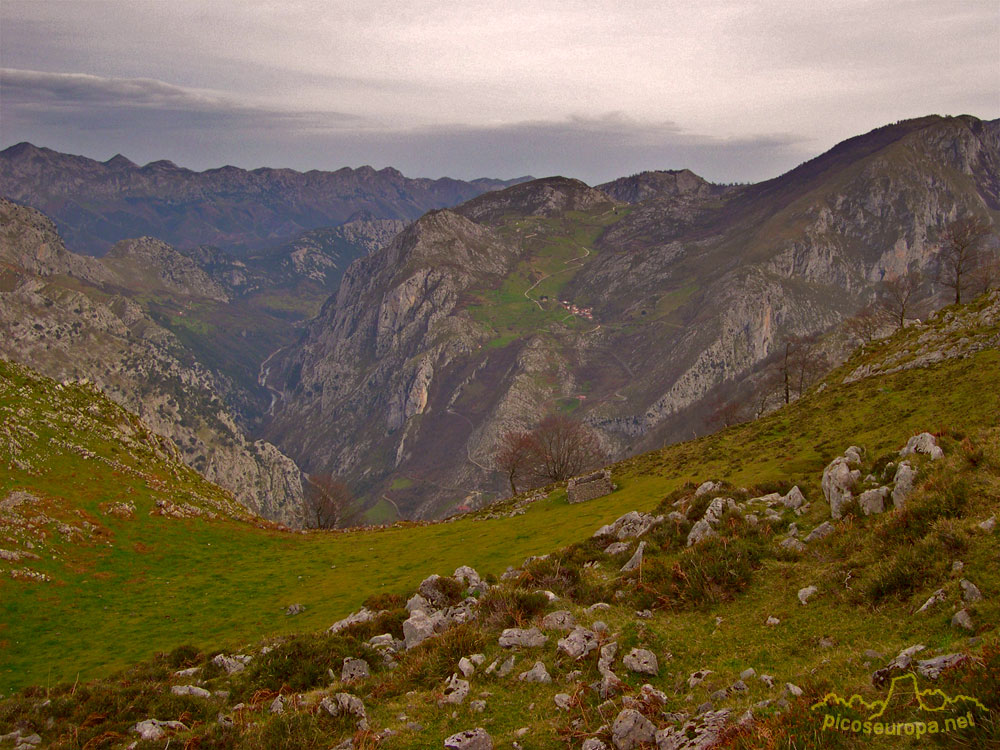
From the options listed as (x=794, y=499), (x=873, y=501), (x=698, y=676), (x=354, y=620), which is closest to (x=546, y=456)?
(x=794, y=499)

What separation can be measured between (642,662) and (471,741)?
4.73m

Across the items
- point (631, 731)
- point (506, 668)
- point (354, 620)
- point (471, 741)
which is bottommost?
point (354, 620)

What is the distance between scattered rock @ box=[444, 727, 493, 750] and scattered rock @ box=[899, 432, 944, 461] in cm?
1812

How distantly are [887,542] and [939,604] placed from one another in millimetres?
3602

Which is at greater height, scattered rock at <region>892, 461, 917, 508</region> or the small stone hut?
scattered rock at <region>892, 461, 917, 508</region>

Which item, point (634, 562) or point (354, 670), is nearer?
point (354, 670)

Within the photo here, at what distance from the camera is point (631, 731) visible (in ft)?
34.8

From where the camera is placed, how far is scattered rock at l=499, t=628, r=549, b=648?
623 inches

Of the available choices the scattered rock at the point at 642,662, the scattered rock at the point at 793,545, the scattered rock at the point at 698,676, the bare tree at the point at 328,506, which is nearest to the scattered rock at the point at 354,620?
the scattered rock at the point at 642,662

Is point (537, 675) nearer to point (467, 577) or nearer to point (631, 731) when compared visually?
point (631, 731)

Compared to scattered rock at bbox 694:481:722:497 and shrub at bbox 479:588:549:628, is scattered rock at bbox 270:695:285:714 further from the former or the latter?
scattered rock at bbox 694:481:722:497

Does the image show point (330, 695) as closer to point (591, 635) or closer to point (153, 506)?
point (591, 635)

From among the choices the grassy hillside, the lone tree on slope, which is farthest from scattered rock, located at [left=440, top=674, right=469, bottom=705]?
the lone tree on slope

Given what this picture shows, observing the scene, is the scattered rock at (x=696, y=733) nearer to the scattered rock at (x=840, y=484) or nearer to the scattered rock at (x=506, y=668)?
the scattered rock at (x=506, y=668)
